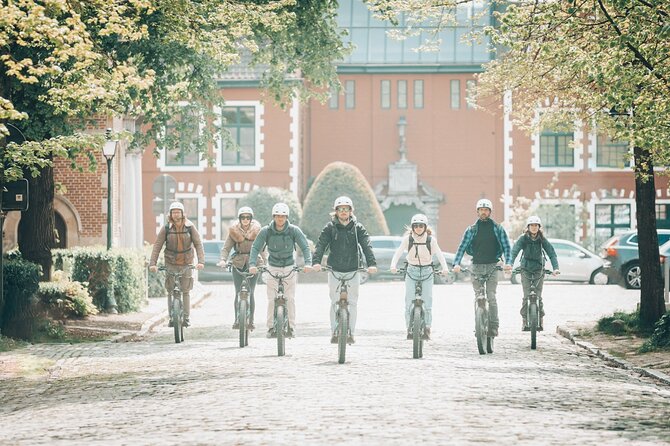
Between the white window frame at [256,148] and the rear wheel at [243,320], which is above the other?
the white window frame at [256,148]

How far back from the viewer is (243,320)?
16.8m

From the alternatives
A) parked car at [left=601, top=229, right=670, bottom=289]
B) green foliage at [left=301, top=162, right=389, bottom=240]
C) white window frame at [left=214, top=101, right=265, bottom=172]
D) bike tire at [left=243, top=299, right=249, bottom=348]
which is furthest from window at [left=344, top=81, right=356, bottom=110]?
bike tire at [left=243, top=299, right=249, bottom=348]

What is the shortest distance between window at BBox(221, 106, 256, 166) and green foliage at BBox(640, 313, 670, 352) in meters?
35.9

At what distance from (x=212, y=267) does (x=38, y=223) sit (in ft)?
74.7

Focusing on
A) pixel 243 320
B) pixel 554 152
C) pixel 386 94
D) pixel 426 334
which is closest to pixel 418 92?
pixel 386 94

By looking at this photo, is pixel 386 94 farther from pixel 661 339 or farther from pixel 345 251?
pixel 345 251

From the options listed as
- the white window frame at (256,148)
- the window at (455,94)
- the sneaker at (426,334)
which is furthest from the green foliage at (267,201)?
the sneaker at (426,334)

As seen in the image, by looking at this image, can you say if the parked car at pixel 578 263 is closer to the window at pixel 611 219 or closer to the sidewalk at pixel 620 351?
the window at pixel 611 219

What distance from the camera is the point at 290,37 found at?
2280 centimetres

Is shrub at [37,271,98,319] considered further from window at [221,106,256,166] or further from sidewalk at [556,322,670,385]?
window at [221,106,256,166]

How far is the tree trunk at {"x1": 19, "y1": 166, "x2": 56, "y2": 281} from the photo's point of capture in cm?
2070

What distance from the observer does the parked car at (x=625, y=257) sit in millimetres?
32875

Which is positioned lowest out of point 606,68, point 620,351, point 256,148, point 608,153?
point 620,351

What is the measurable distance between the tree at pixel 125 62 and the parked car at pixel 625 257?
455 inches
